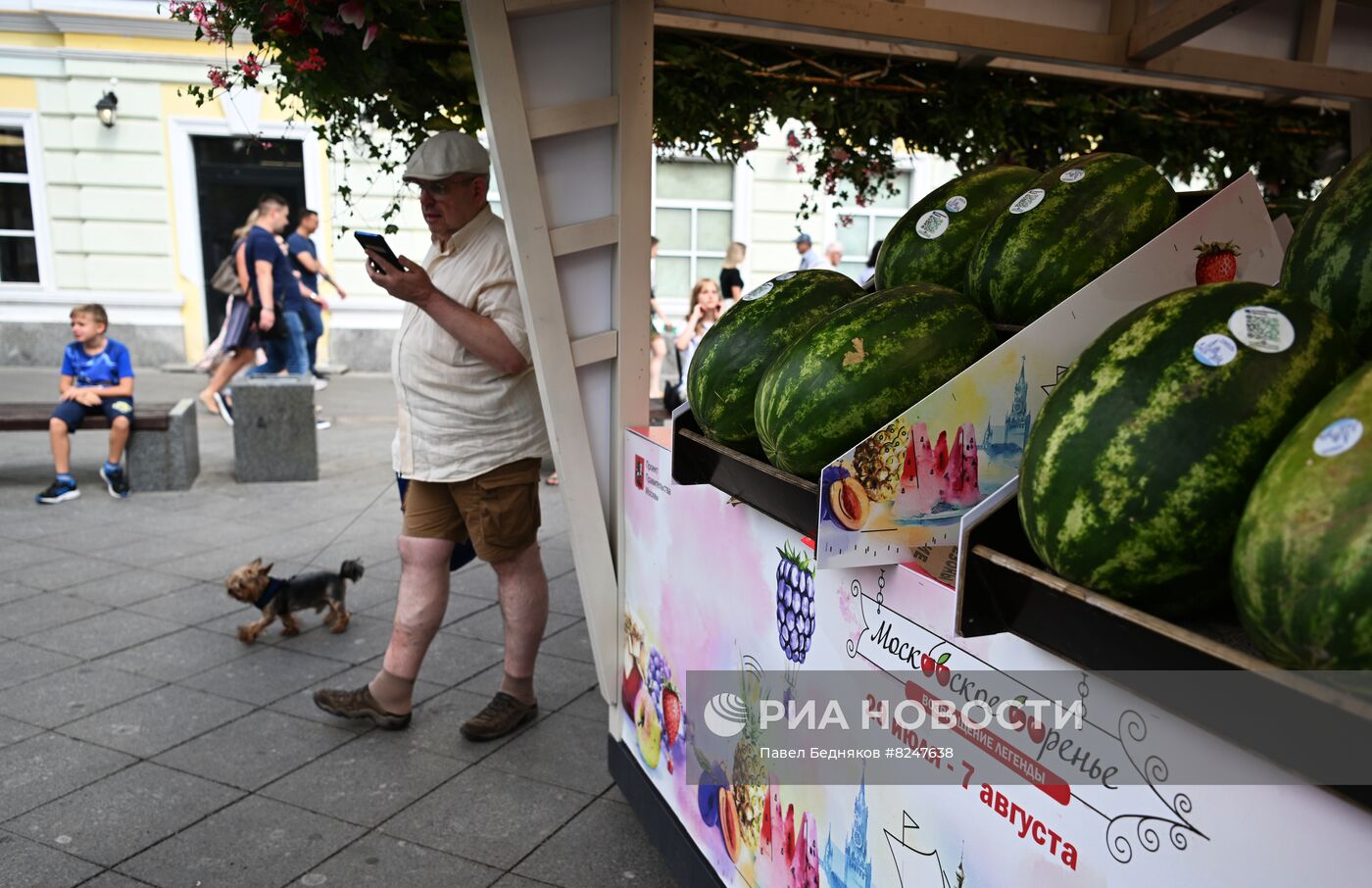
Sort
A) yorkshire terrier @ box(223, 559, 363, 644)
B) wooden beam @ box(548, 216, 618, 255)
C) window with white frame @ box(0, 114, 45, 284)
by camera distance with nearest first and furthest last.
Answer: wooden beam @ box(548, 216, 618, 255)
yorkshire terrier @ box(223, 559, 363, 644)
window with white frame @ box(0, 114, 45, 284)

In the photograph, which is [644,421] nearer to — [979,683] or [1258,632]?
[979,683]

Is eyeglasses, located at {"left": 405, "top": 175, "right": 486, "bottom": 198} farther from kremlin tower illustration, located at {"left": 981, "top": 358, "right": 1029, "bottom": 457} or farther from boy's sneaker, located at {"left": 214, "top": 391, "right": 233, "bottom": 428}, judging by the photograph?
boy's sneaker, located at {"left": 214, "top": 391, "right": 233, "bottom": 428}

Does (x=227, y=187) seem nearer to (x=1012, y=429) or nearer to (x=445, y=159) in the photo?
(x=445, y=159)

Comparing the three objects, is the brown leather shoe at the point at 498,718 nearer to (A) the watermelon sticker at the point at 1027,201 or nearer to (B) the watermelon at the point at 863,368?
(B) the watermelon at the point at 863,368

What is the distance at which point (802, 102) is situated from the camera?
14.7ft

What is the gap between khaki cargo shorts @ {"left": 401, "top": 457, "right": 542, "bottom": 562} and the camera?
11.9 ft

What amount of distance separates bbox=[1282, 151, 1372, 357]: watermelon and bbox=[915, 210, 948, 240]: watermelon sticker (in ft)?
2.67

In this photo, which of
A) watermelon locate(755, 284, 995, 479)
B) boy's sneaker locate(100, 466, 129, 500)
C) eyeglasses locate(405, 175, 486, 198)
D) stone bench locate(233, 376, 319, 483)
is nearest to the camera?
watermelon locate(755, 284, 995, 479)

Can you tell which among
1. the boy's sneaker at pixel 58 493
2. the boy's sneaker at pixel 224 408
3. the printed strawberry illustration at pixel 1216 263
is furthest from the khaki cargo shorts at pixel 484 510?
the boy's sneaker at pixel 224 408

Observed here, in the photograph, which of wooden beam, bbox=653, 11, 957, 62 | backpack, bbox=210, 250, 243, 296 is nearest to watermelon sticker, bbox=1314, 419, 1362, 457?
wooden beam, bbox=653, 11, 957, 62

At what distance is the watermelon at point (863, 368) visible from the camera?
69.5 inches

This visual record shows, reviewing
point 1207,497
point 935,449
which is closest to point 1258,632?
point 1207,497

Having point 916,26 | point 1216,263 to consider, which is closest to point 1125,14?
point 916,26

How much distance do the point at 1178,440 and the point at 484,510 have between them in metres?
2.77
